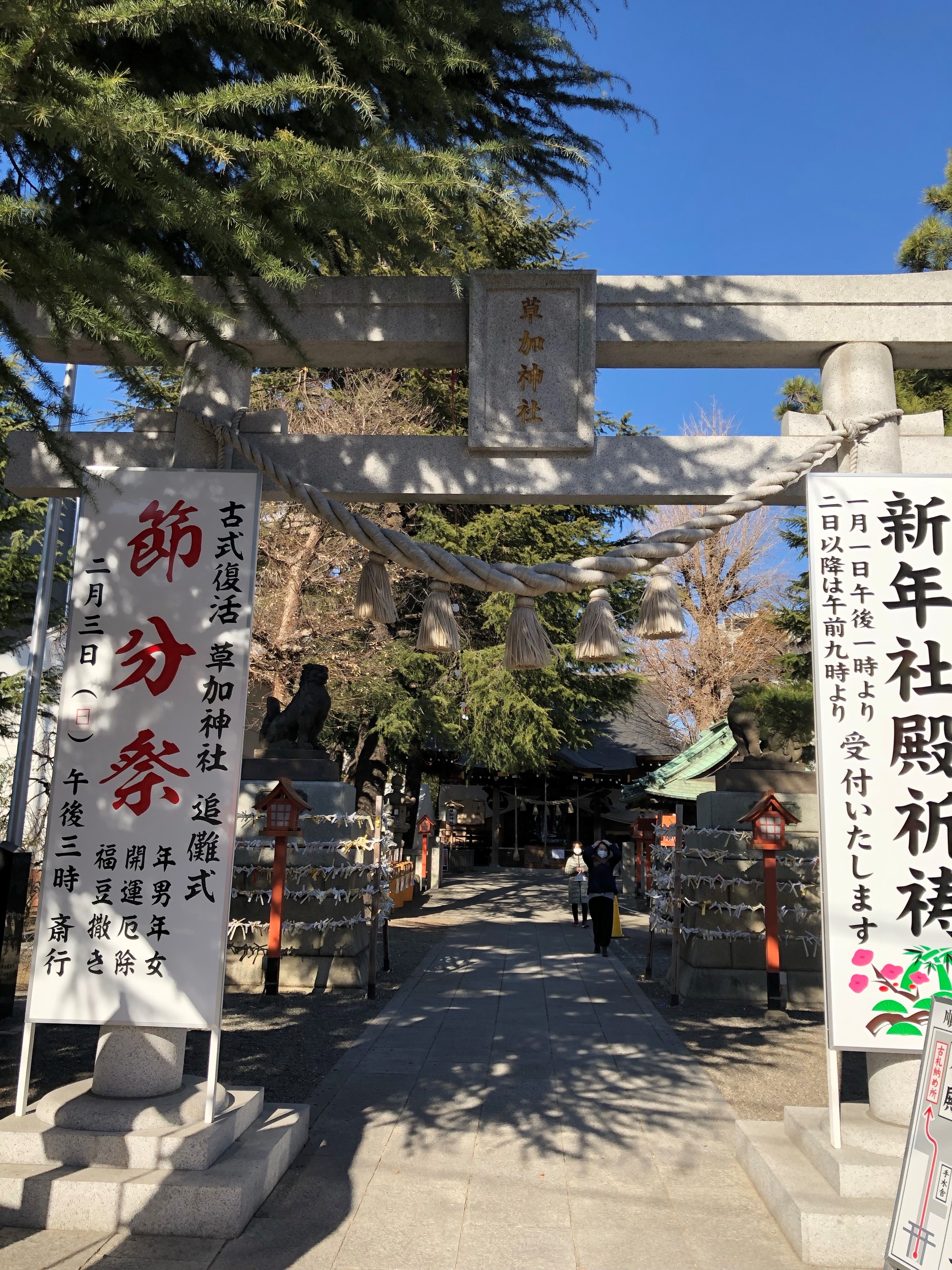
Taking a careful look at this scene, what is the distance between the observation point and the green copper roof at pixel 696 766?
1747 cm

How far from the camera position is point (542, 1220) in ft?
12.9

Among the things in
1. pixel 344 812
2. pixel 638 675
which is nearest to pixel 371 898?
pixel 344 812

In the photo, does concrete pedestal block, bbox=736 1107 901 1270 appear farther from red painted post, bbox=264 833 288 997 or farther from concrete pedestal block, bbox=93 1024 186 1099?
red painted post, bbox=264 833 288 997

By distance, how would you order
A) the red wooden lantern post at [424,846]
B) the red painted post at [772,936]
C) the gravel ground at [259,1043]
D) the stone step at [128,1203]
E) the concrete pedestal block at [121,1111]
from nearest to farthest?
1. the stone step at [128,1203]
2. the concrete pedestal block at [121,1111]
3. the gravel ground at [259,1043]
4. the red painted post at [772,936]
5. the red wooden lantern post at [424,846]

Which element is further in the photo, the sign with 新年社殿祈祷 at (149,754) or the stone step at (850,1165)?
the sign with 新年社殿祈祷 at (149,754)

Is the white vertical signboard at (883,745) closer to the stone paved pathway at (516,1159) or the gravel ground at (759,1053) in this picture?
the stone paved pathway at (516,1159)

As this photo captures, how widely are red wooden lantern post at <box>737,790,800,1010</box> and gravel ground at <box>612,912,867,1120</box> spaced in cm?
27

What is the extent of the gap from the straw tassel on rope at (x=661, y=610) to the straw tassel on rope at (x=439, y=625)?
3.22 ft

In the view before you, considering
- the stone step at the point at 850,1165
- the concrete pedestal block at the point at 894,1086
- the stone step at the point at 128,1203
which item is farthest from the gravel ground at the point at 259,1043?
the concrete pedestal block at the point at 894,1086

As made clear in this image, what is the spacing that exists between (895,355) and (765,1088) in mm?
4910

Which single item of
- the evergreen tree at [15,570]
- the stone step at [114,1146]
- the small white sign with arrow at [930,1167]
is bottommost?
the stone step at [114,1146]

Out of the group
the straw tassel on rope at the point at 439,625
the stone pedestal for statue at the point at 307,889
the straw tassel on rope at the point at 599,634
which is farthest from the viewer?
the stone pedestal for statue at the point at 307,889

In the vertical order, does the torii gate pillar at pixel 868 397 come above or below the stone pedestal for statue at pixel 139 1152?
above

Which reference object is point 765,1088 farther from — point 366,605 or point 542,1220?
point 366,605
